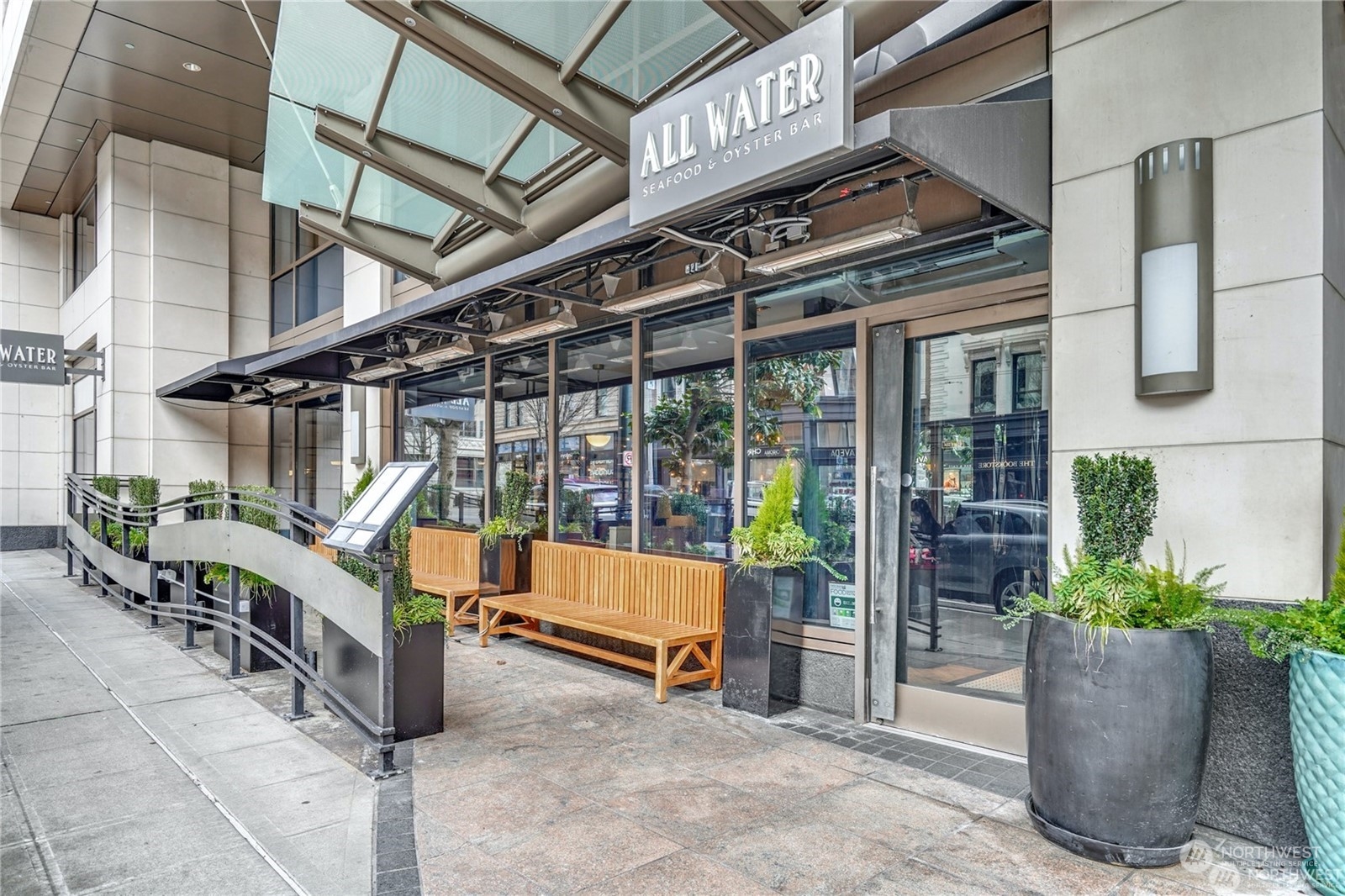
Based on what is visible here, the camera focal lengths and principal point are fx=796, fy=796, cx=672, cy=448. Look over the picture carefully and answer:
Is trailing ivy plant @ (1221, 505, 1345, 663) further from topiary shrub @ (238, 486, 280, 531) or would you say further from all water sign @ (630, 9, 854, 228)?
topiary shrub @ (238, 486, 280, 531)

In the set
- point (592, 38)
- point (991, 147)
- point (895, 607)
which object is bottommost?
point (895, 607)

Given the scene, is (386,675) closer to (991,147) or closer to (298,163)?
(991,147)

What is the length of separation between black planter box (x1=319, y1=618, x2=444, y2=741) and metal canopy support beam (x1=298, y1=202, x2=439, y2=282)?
4.96 meters

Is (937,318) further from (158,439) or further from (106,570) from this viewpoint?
(158,439)

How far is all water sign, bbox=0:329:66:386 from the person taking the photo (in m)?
13.5

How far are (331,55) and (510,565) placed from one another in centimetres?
469

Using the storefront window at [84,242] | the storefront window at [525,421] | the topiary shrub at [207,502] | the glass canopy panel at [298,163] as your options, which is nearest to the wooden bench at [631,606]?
the storefront window at [525,421]

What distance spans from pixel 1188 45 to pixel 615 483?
523cm

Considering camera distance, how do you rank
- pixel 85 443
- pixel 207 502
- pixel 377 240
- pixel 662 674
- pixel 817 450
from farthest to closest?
pixel 85 443, pixel 377 240, pixel 207 502, pixel 817 450, pixel 662 674

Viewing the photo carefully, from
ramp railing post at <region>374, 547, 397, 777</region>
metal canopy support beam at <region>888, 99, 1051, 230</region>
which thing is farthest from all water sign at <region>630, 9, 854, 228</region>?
ramp railing post at <region>374, 547, 397, 777</region>

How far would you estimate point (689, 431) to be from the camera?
670 cm

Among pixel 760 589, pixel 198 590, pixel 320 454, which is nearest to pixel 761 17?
pixel 760 589

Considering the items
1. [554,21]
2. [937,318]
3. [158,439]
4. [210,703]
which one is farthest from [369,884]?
[158,439]

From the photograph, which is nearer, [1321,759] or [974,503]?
[1321,759]
